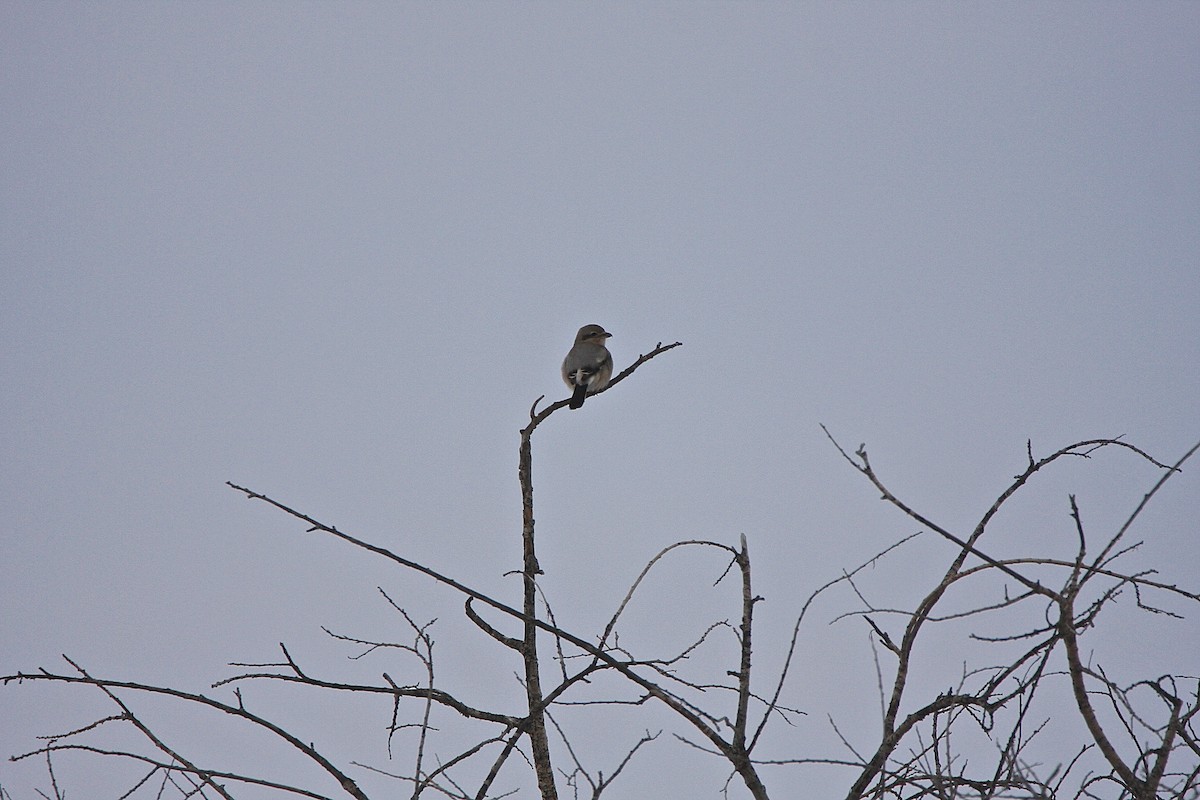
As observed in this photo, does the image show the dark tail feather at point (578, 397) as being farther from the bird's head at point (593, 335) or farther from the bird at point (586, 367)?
the bird's head at point (593, 335)

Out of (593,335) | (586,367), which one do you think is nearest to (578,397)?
(586,367)

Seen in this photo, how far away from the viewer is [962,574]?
261cm

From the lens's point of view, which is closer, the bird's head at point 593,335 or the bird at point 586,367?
the bird at point 586,367

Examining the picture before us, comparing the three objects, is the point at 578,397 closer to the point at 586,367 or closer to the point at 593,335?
the point at 586,367

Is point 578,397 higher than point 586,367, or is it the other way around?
point 586,367

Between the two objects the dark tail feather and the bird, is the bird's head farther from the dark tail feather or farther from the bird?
the dark tail feather

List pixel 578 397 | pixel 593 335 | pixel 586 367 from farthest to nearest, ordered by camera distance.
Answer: pixel 593 335 < pixel 586 367 < pixel 578 397

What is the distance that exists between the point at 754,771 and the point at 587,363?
7.43 m

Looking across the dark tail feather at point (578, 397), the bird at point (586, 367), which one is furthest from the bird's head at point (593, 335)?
the dark tail feather at point (578, 397)

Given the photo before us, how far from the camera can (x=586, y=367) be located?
9906mm

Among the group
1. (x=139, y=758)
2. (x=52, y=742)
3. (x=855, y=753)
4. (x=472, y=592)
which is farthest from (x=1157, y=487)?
(x=52, y=742)

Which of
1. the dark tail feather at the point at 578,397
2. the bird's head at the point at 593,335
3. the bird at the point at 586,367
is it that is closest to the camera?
the dark tail feather at the point at 578,397

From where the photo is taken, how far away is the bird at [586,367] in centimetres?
953

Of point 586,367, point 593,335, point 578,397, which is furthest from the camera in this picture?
point 593,335
